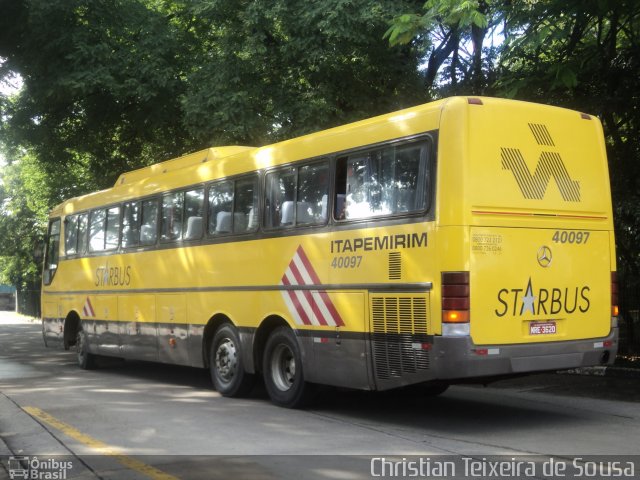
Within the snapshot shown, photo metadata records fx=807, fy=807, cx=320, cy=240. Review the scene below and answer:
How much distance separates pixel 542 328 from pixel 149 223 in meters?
7.26

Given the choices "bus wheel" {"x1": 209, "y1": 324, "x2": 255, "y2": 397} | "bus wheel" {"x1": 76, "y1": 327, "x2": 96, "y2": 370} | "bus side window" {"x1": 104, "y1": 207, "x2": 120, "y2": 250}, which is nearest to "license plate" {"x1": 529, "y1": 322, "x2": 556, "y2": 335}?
"bus wheel" {"x1": 209, "y1": 324, "x2": 255, "y2": 397}

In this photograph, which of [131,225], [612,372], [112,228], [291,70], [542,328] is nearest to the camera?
[542,328]

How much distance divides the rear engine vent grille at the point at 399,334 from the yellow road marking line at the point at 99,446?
2.74m

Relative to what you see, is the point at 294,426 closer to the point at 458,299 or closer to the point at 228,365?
the point at 458,299

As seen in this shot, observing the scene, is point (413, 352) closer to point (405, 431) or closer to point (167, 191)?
point (405, 431)

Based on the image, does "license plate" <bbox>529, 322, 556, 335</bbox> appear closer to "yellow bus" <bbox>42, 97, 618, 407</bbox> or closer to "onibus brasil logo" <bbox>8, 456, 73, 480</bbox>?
"yellow bus" <bbox>42, 97, 618, 407</bbox>

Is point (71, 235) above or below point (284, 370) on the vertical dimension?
above

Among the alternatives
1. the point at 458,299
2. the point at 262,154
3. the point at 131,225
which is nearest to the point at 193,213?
the point at 262,154

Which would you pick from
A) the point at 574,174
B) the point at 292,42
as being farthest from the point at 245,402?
the point at 292,42

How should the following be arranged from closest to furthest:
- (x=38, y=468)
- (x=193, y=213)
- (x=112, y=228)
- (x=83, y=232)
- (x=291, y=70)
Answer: (x=38, y=468) → (x=193, y=213) → (x=112, y=228) → (x=291, y=70) → (x=83, y=232)

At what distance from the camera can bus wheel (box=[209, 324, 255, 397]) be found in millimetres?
10906

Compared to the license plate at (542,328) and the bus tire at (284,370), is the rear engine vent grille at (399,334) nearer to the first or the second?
the license plate at (542,328)

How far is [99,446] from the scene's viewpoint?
25.0 feet

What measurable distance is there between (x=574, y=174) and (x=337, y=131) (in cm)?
271
